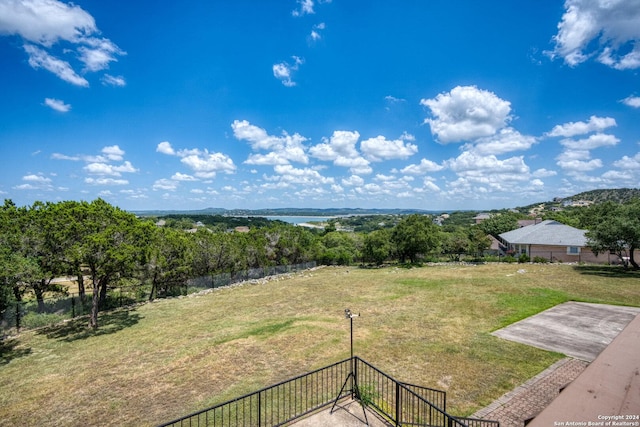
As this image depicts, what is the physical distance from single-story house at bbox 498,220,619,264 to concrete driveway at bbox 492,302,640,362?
19.0 meters

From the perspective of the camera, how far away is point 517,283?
22688 mm

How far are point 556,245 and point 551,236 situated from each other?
2.56m

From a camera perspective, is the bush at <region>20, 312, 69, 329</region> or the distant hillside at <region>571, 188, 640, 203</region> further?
the distant hillside at <region>571, 188, 640, 203</region>

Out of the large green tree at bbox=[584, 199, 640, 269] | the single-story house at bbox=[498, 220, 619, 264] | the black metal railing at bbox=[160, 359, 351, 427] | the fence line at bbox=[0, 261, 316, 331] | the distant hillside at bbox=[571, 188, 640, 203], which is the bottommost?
the fence line at bbox=[0, 261, 316, 331]

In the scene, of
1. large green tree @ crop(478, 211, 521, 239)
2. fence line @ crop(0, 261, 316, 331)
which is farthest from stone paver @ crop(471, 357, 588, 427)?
large green tree @ crop(478, 211, 521, 239)

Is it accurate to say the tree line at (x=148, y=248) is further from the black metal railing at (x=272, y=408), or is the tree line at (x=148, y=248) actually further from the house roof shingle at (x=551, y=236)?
the black metal railing at (x=272, y=408)

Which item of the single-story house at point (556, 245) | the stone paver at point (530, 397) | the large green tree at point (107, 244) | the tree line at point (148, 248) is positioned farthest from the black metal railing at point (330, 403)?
the single-story house at point (556, 245)

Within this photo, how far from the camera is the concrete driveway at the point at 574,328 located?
37.0 feet

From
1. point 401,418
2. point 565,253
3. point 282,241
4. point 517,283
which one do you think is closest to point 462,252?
point 565,253

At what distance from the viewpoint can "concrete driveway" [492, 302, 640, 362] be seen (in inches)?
445

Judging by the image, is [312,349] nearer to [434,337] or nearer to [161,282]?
[434,337]

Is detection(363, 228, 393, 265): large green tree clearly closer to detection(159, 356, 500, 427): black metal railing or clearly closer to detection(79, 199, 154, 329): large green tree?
detection(79, 199, 154, 329): large green tree

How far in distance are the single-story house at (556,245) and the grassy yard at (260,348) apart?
1057cm

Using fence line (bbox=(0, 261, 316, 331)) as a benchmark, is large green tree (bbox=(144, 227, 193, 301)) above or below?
above
